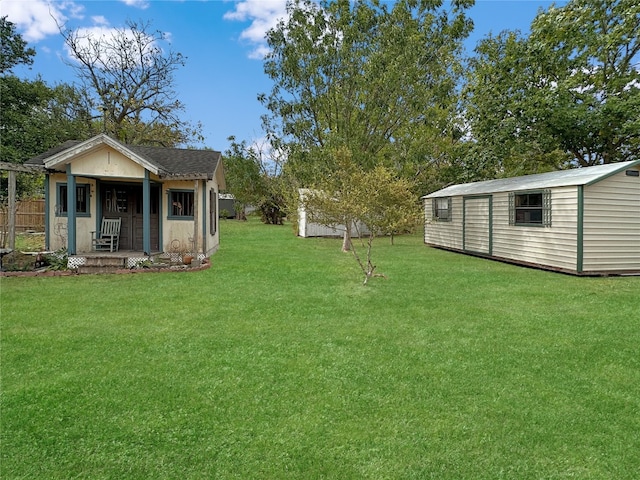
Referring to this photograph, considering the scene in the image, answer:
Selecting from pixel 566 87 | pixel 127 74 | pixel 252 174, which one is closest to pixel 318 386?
pixel 566 87

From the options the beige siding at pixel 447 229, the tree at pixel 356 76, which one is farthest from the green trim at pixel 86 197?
the beige siding at pixel 447 229

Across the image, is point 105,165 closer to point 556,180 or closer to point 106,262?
point 106,262

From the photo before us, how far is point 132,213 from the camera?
11367mm

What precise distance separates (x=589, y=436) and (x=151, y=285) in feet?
23.2

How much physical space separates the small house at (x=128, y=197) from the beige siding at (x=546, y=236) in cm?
849

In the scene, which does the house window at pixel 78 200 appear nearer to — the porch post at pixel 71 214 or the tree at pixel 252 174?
the porch post at pixel 71 214

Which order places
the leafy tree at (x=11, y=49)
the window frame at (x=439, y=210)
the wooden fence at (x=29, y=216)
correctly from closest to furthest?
the window frame at (x=439, y=210), the wooden fence at (x=29, y=216), the leafy tree at (x=11, y=49)

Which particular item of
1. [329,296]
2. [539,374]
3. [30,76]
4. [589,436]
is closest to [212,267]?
[329,296]

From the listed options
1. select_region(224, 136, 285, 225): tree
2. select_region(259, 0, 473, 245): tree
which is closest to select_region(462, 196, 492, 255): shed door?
select_region(259, 0, 473, 245): tree

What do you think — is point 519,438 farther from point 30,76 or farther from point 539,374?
point 30,76

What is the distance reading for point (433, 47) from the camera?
44.8ft

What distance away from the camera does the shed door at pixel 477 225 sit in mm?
12219

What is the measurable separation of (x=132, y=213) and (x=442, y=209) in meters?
11.0

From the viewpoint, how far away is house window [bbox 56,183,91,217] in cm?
1051
